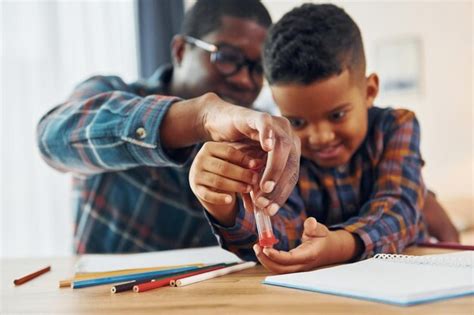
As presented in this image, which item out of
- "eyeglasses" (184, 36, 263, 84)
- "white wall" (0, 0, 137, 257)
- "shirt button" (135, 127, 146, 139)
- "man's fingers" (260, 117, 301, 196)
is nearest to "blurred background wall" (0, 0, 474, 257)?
"white wall" (0, 0, 137, 257)

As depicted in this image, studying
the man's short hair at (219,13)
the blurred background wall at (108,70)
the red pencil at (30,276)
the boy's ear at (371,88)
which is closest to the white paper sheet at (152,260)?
the red pencil at (30,276)

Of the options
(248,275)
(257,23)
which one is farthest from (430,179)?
(248,275)

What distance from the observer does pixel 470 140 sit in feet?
11.6

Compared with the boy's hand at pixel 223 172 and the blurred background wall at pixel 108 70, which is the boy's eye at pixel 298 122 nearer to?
the boy's hand at pixel 223 172

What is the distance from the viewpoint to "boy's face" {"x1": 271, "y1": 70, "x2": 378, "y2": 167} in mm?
1088

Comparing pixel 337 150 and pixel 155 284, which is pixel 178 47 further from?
pixel 155 284

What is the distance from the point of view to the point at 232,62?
4.88 feet

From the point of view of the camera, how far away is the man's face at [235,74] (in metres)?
1.48

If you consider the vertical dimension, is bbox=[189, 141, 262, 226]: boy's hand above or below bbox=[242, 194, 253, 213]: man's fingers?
above

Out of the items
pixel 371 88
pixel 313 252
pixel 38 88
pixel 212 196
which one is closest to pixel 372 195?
pixel 371 88

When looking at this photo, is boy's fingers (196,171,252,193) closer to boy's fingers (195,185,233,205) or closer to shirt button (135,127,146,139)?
boy's fingers (195,185,233,205)

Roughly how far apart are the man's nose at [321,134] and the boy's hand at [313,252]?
214 mm

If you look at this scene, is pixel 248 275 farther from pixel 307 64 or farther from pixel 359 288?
pixel 307 64

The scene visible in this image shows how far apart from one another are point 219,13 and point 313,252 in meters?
0.87
